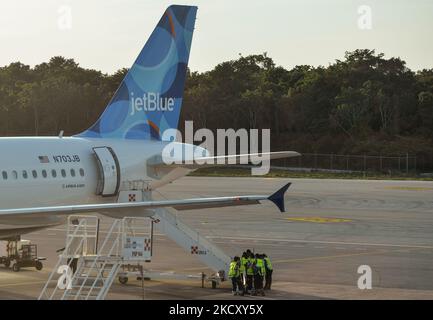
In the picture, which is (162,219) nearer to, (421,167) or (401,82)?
(421,167)

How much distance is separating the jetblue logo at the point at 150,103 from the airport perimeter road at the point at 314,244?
681 centimetres

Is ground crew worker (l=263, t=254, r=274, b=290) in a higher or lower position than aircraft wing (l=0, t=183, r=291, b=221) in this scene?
lower

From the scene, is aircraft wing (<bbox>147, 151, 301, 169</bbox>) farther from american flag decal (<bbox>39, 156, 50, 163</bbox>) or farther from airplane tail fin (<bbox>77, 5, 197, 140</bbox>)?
american flag decal (<bbox>39, 156, 50, 163</bbox>)

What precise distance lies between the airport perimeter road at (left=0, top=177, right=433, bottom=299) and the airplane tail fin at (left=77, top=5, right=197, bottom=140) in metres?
6.06

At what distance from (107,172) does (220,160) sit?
493 centimetres

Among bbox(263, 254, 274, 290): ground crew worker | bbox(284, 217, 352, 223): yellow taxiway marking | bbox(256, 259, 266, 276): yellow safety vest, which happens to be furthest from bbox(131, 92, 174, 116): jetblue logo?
bbox(284, 217, 352, 223): yellow taxiway marking

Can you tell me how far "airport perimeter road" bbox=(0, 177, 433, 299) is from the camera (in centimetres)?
3277

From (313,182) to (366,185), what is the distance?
6.59 meters

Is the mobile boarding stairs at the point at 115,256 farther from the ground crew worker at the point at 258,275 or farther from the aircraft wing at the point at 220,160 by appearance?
the aircraft wing at the point at 220,160

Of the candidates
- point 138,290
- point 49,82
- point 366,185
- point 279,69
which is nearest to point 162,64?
point 138,290

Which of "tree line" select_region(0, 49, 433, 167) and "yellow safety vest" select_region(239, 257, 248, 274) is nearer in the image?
"yellow safety vest" select_region(239, 257, 248, 274)

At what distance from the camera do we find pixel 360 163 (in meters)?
125
